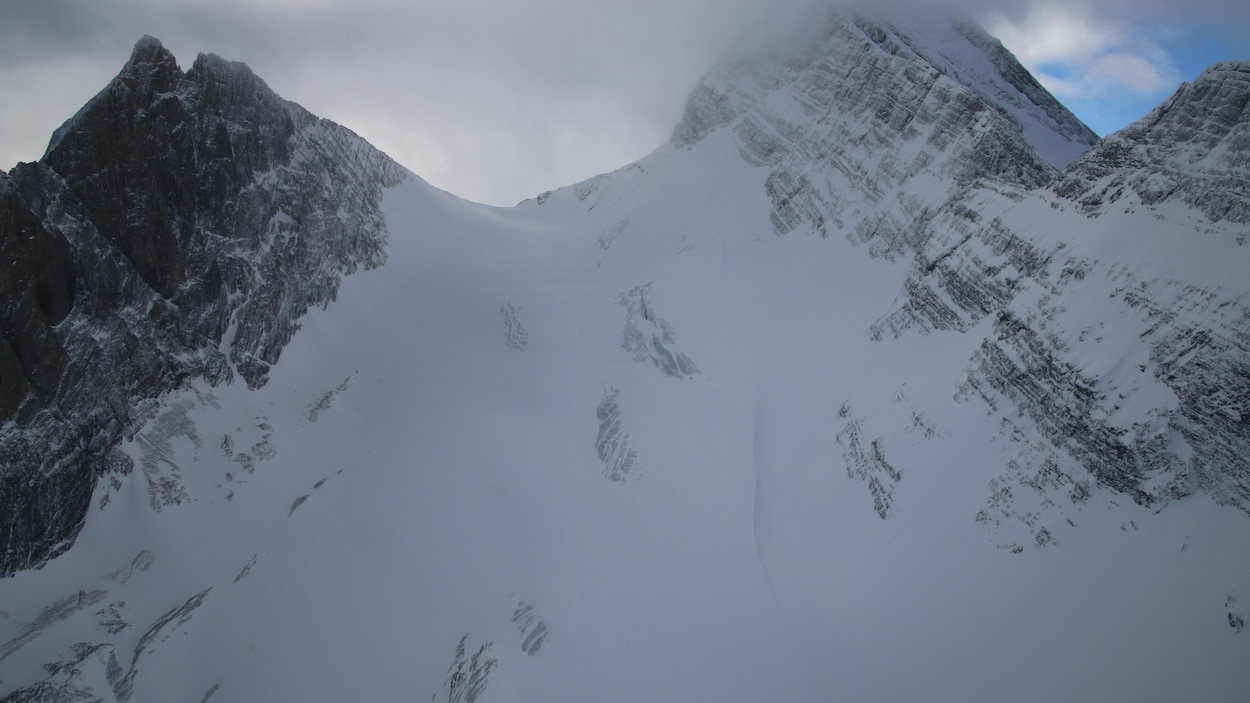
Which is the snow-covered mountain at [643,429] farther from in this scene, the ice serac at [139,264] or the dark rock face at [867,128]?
the dark rock face at [867,128]

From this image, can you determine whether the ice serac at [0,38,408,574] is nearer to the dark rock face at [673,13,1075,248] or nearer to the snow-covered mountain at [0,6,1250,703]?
the snow-covered mountain at [0,6,1250,703]

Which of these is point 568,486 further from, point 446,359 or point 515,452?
point 446,359

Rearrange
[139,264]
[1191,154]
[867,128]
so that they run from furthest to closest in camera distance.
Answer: [867,128] < [139,264] < [1191,154]

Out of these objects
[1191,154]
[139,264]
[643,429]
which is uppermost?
Result: [139,264]

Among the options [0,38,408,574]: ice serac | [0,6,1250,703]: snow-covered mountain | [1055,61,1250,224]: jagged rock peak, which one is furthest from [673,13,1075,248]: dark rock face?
[0,38,408,574]: ice serac

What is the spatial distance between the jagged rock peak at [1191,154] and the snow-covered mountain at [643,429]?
0.54 feet

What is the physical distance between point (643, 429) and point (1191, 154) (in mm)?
36290

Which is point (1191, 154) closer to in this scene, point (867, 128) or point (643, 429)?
point (867, 128)

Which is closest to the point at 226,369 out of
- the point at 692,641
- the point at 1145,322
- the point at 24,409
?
the point at 24,409

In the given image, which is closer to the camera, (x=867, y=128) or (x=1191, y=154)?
(x=1191, y=154)

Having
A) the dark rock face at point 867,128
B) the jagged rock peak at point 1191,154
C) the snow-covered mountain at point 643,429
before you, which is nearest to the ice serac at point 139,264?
the snow-covered mountain at point 643,429

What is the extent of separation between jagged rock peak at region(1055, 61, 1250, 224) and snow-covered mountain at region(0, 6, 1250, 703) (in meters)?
0.17

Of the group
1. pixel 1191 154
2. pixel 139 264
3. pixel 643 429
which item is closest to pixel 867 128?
pixel 1191 154

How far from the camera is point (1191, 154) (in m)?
31.8
